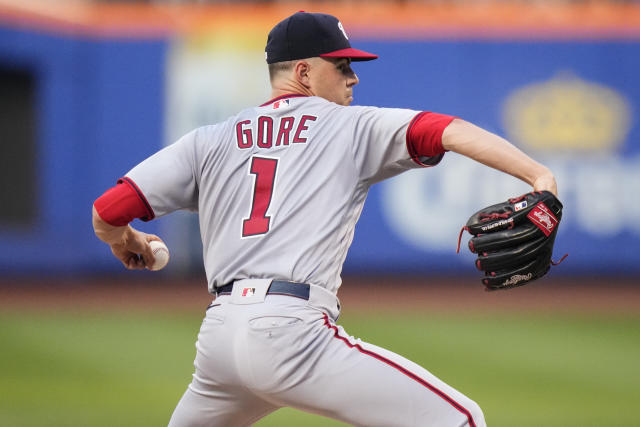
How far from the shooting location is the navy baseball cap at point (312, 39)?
3043mm

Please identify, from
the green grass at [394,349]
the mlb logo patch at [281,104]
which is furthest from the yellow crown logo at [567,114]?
the mlb logo patch at [281,104]

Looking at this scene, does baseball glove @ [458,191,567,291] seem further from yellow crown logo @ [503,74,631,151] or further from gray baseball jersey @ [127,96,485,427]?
yellow crown logo @ [503,74,631,151]

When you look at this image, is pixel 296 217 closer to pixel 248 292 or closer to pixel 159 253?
pixel 248 292

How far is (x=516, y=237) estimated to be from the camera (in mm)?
2576

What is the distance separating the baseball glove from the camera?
254cm

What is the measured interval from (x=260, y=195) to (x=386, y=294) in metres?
9.89

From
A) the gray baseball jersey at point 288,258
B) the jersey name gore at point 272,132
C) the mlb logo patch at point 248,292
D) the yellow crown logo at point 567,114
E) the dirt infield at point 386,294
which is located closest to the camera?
the gray baseball jersey at point 288,258

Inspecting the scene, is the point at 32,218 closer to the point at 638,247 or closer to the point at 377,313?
the point at 377,313

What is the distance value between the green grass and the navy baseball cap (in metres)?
3.44

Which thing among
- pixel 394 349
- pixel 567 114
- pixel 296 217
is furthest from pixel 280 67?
pixel 567 114

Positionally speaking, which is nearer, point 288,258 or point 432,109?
point 288,258

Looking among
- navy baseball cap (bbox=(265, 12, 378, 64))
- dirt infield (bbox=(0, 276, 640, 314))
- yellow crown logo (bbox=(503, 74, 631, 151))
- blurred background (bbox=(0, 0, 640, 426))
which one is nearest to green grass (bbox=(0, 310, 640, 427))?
dirt infield (bbox=(0, 276, 640, 314))

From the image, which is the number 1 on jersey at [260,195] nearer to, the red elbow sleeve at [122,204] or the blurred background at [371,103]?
the red elbow sleeve at [122,204]

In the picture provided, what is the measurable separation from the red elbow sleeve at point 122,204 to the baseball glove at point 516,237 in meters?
1.06
